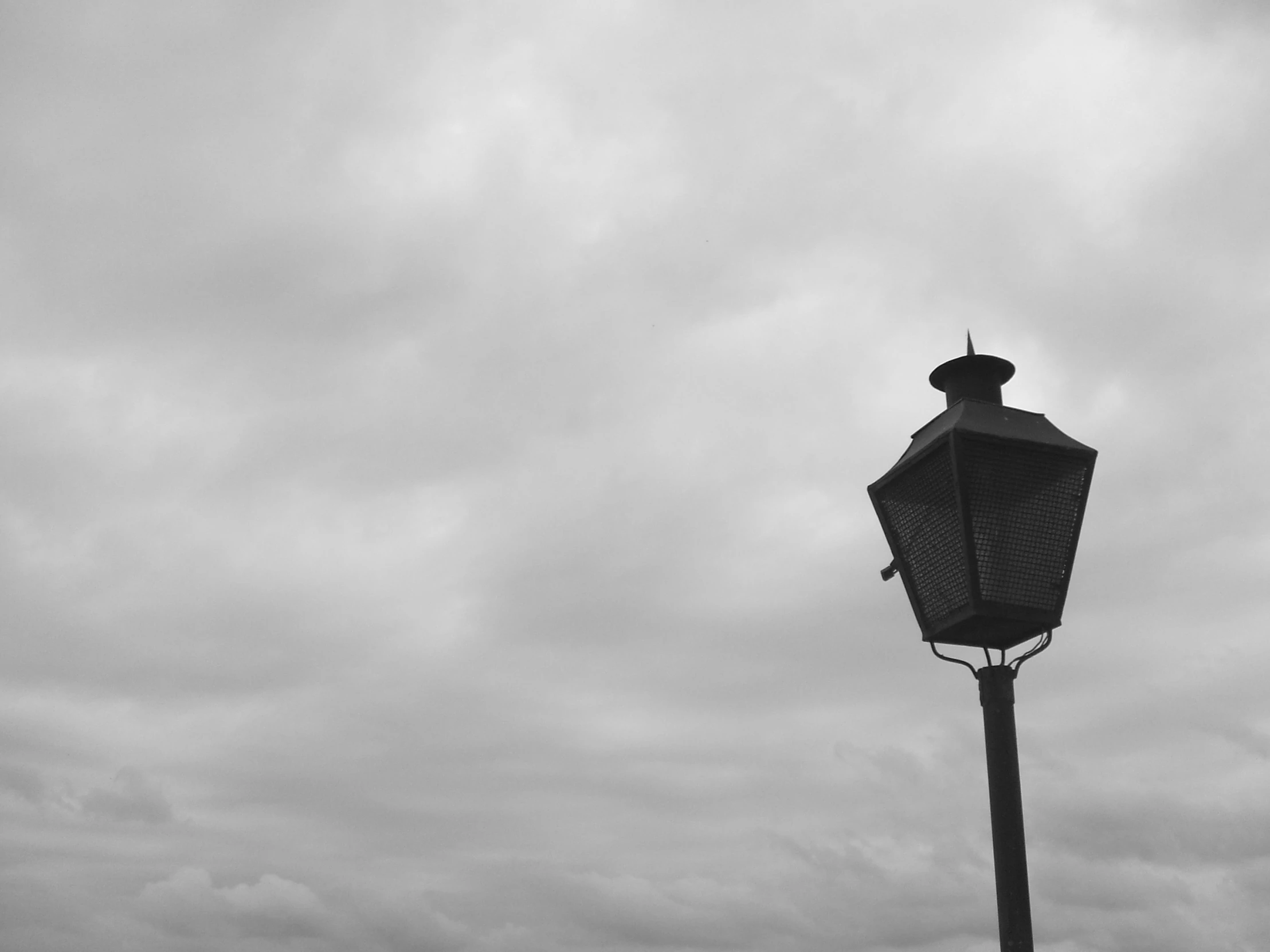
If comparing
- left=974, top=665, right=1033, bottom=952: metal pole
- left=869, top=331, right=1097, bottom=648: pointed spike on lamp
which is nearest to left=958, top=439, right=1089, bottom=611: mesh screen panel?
left=869, top=331, right=1097, bottom=648: pointed spike on lamp

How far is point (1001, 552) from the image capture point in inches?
299

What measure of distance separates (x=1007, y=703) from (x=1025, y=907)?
1187mm

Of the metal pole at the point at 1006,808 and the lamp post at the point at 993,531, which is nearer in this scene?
Result: the metal pole at the point at 1006,808

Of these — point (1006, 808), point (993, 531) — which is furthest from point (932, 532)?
point (1006, 808)

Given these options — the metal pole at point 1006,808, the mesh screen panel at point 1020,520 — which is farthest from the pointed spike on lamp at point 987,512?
the metal pole at point 1006,808

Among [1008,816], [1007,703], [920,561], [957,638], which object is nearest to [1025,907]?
[1008,816]

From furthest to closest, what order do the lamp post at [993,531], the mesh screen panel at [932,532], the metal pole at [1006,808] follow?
the mesh screen panel at [932,532] < the lamp post at [993,531] < the metal pole at [1006,808]

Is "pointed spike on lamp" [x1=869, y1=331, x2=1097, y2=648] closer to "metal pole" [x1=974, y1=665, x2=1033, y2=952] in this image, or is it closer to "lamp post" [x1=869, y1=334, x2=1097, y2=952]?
"lamp post" [x1=869, y1=334, x2=1097, y2=952]

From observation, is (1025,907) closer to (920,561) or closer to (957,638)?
(957,638)

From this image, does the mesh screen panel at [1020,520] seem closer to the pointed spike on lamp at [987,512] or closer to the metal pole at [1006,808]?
the pointed spike on lamp at [987,512]

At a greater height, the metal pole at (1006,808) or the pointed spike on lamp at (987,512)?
the pointed spike on lamp at (987,512)

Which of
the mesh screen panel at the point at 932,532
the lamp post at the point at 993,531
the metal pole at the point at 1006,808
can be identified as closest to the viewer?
the metal pole at the point at 1006,808

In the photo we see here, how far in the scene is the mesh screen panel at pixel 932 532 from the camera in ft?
25.1

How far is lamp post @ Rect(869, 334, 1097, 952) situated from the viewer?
7.32 m
